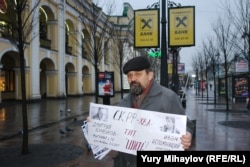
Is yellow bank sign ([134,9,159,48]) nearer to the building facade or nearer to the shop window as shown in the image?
the building facade

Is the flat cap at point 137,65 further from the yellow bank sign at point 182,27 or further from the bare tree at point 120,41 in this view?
the bare tree at point 120,41

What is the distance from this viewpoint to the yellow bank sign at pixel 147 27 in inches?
404

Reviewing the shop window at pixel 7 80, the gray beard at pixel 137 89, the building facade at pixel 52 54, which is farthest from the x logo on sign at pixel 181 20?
the shop window at pixel 7 80

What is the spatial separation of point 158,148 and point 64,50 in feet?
119

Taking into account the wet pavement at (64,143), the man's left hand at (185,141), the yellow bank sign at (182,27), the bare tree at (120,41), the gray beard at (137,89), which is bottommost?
the wet pavement at (64,143)

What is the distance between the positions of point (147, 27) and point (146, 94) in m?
7.08

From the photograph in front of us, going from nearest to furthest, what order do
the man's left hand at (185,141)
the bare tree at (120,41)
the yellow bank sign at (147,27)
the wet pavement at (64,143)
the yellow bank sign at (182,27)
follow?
the man's left hand at (185,141) → the wet pavement at (64,143) → the yellow bank sign at (147,27) → the yellow bank sign at (182,27) → the bare tree at (120,41)

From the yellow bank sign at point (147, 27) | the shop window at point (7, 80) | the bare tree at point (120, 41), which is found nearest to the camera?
the yellow bank sign at point (147, 27)

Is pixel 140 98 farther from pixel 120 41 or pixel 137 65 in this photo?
pixel 120 41

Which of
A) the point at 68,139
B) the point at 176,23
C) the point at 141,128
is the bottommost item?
the point at 68,139

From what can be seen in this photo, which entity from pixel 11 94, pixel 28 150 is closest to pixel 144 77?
pixel 28 150

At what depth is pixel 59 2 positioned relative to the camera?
37062 millimetres

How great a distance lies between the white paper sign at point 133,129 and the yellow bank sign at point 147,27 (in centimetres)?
679

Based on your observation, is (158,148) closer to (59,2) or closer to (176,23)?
(176,23)
